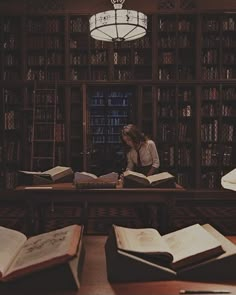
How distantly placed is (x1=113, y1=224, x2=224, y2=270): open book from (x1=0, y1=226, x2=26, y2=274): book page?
0.94ft

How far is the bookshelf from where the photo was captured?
319 inches

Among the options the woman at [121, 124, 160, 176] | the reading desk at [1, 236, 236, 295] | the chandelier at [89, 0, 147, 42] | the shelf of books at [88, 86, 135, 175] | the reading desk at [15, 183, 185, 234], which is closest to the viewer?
the reading desk at [1, 236, 236, 295]

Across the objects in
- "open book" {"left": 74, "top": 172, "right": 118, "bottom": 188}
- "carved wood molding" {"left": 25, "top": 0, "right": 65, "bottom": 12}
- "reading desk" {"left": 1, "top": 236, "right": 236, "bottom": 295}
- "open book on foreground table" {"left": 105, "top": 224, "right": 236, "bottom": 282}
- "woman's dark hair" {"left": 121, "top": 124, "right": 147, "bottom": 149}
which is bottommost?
"open book" {"left": 74, "top": 172, "right": 118, "bottom": 188}

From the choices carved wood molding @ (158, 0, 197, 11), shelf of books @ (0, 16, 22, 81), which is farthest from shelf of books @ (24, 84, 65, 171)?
carved wood molding @ (158, 0, 197, 11)

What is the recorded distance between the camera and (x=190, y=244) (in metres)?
1.30

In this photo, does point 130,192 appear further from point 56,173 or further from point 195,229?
point 195,229

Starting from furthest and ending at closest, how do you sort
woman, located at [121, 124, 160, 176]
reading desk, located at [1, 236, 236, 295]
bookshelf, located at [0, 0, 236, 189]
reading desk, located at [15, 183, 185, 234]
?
bookshelf, located at [0, 0, 236, 189] → woman, located at [121, 124, 160, 176] → reading desk, located at [15, 183, 185, 234] → reading desk, located at [1, 236, 236, 295]

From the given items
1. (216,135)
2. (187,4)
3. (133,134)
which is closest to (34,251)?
(133,134)

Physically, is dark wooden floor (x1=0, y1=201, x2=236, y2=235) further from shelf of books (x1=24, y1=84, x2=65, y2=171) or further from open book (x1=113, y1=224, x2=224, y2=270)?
open book (x1=113, y1=224, x2=224, y2=270)

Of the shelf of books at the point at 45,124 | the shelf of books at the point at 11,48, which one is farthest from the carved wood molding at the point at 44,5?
the shelf of books at the point at 45,124

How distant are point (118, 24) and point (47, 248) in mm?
4652

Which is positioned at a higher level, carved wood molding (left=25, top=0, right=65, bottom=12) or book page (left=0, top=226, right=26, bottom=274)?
carved wood molding (left=25, top=0, right=65, bottom=12)

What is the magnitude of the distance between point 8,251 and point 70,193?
3065 millimetres

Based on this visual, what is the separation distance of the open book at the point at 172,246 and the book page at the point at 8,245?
288mm
